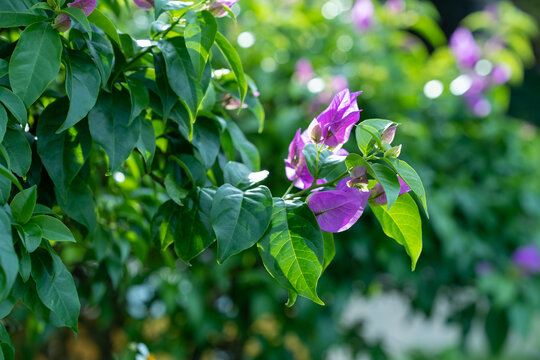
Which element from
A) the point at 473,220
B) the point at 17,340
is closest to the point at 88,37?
the point at 17,340

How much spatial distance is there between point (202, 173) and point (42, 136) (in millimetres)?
206

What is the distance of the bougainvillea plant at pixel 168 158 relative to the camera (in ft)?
2.16

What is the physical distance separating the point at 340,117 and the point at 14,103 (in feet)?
1.16

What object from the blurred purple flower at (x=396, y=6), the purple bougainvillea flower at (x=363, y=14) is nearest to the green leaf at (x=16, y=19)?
the purple bougainvillea flower at (x=363, y=14)

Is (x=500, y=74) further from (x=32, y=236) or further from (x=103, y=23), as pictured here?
(x=32, y=236)

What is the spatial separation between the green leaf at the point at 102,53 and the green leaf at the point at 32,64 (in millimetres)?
52

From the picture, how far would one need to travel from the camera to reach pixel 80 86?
69 centimetres

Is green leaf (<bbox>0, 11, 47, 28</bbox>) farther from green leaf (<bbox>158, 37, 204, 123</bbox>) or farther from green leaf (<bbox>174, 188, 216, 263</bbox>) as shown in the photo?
green leaf (<bbox>174, 188, 216, 263</bbox>)

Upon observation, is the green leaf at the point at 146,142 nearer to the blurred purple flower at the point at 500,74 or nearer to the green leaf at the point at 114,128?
the green leaf at the point at 114,128

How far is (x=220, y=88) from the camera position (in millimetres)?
915

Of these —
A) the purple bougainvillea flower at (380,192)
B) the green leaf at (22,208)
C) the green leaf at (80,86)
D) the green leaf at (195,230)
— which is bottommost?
the green leaf at (195,230)

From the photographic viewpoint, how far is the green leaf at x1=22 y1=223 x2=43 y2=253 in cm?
62

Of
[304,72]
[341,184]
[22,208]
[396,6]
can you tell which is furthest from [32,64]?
[396,6]

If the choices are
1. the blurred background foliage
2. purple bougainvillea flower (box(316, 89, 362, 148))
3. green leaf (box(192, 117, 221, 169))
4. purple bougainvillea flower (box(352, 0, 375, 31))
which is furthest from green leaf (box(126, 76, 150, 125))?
purple bougainvillea flower (box(352, 0, 375, 31))
